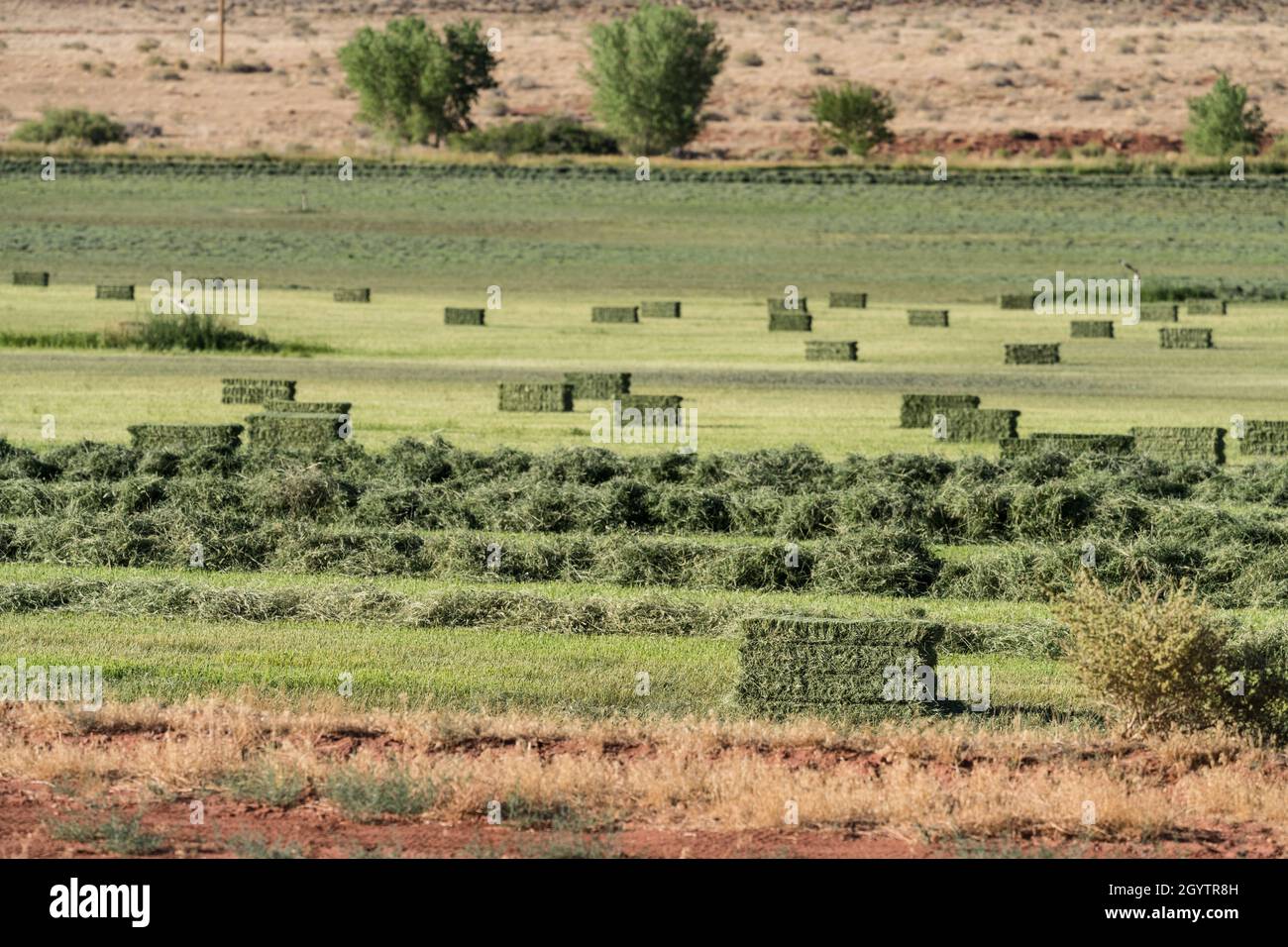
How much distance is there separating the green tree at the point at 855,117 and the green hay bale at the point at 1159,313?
220ft

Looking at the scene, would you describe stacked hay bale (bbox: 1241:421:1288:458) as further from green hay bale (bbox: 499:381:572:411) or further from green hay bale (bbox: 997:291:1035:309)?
green hay bale (bbox: 997:291:1035:309)

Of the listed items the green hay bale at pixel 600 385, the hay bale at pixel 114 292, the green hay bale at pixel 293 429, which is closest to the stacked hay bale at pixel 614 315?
the hay bale at pixel 114 292

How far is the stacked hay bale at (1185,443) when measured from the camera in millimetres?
30219

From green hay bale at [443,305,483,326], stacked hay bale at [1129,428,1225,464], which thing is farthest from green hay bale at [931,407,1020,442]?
green hay bale at [443,305,483,326]

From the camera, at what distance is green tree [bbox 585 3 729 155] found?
126625 mm

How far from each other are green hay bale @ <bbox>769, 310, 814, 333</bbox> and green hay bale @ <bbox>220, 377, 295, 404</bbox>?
1973 centimetres

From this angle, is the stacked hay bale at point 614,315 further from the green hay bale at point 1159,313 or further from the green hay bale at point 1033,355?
the green hay bale at point 1159,313

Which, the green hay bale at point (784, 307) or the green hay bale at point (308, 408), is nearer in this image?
the green hay bale at point (308, 408)

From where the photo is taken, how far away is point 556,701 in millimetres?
16688

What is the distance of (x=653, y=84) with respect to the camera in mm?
126625

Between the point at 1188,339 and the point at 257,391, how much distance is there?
24.1 m

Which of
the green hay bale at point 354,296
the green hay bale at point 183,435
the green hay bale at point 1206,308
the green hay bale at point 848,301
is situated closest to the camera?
the green hay bale at point 183,435

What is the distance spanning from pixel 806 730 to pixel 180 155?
98968 millimetres
